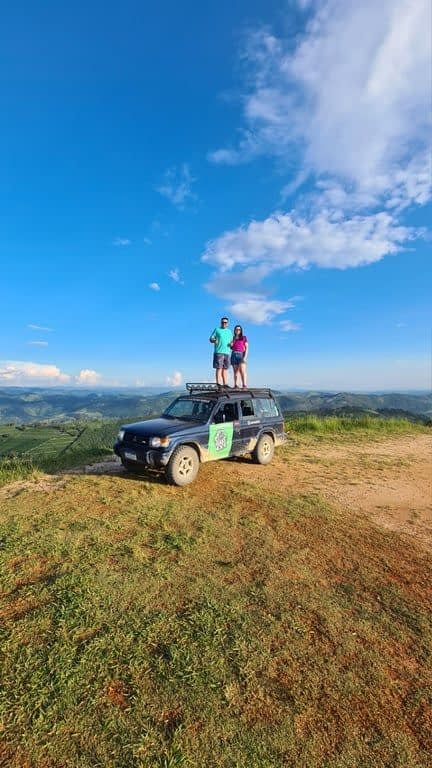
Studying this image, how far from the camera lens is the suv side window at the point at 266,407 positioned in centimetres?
975

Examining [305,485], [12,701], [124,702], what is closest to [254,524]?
[305,485]

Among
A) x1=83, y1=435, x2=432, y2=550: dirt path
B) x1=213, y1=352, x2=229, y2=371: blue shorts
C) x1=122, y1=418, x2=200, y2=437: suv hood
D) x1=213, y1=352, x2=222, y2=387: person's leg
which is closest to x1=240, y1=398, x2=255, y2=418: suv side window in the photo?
x1=83, y1=435, x2=432, y2=550: dirt path

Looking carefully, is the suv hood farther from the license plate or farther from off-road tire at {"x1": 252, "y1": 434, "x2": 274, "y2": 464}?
off-road tire at {"x1": 252, "y1": 434, "x2": 274, "y2": 464}

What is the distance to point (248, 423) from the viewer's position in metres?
9.21

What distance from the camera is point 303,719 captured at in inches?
97.6

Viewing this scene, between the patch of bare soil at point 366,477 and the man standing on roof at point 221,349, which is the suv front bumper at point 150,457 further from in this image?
the man standing on roof at point 221,349

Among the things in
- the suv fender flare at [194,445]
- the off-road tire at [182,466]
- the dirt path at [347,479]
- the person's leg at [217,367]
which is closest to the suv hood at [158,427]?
the suv fender flare at [194,445]

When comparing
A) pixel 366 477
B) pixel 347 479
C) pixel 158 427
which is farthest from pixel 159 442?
pixel 366 477

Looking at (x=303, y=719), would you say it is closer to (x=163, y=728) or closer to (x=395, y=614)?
(x=163, y=728)

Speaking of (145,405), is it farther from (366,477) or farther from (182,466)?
(182,466)

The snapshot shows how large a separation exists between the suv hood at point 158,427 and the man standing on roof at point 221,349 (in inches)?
135

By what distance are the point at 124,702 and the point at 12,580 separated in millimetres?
2096

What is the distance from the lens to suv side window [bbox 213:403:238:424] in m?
8.42

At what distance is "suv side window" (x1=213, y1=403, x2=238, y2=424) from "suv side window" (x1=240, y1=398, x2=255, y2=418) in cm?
26
